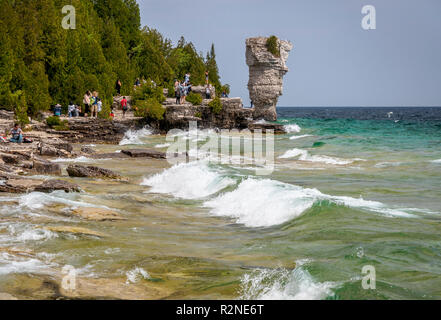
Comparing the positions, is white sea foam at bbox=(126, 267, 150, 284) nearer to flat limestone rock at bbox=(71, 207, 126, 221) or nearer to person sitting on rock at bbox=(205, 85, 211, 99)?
flat limestone rock at bbox=(71, 207, 126, 221)

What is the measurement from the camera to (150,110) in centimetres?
4144

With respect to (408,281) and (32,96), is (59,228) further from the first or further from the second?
(32,96)

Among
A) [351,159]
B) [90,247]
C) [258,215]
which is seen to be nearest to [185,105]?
[351,159]

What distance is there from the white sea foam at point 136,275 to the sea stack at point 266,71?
164 ft

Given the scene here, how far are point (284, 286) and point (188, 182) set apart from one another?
10.7 meters

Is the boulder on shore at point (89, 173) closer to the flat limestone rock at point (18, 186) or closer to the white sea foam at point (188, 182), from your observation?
the white sea foam at point (188, 182)

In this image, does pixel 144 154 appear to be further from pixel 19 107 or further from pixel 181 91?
pixel 181 91

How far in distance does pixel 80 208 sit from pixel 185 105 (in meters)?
33.8

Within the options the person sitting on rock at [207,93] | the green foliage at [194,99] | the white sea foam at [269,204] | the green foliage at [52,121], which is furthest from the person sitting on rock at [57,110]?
the white sea foam at [269,204]

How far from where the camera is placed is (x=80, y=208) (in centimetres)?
1180

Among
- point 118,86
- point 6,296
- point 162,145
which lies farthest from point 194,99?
point 6,296

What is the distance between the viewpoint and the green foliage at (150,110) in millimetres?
41469

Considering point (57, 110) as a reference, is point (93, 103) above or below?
above

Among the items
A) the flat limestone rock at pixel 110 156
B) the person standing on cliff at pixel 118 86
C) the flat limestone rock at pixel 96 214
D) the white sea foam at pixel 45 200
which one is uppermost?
the person standing on cliff at pixel 118 86
